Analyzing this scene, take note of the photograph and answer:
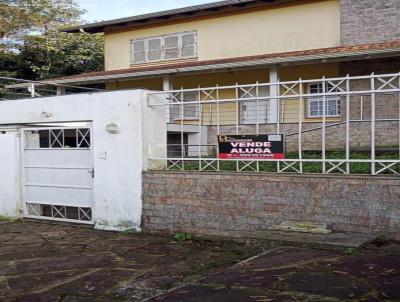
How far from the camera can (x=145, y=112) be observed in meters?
9.68

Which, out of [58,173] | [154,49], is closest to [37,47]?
[154,49]

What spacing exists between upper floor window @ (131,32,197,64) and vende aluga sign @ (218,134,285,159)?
11070 mm

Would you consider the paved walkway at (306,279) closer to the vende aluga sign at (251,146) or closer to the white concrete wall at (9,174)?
the vende aluga sign at (251,146)

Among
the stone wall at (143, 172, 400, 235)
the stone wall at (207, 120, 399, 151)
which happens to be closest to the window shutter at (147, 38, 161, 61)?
the stone wall at (207, 120, 399, 151)

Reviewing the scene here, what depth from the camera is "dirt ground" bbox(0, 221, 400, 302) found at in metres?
5.23

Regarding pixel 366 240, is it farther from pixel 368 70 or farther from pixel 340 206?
pixel 368 70

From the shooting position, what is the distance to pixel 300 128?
335 inches

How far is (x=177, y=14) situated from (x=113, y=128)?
10.5m

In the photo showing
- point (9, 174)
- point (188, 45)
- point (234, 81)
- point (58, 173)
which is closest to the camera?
point (58, 173)

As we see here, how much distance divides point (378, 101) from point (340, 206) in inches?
315

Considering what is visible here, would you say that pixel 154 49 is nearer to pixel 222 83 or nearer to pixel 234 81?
pixel 222 83

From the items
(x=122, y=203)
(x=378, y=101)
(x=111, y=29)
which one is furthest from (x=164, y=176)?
(x=111, y=29)

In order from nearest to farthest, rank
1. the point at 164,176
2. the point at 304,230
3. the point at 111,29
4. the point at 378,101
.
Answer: the point at 304,230, the point at 164,176, the point at 378,101, the point at 111,29

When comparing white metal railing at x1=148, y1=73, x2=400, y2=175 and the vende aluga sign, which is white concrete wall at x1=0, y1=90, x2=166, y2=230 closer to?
white metal railing at x1=148, y1=73, x2=400, y2=175
